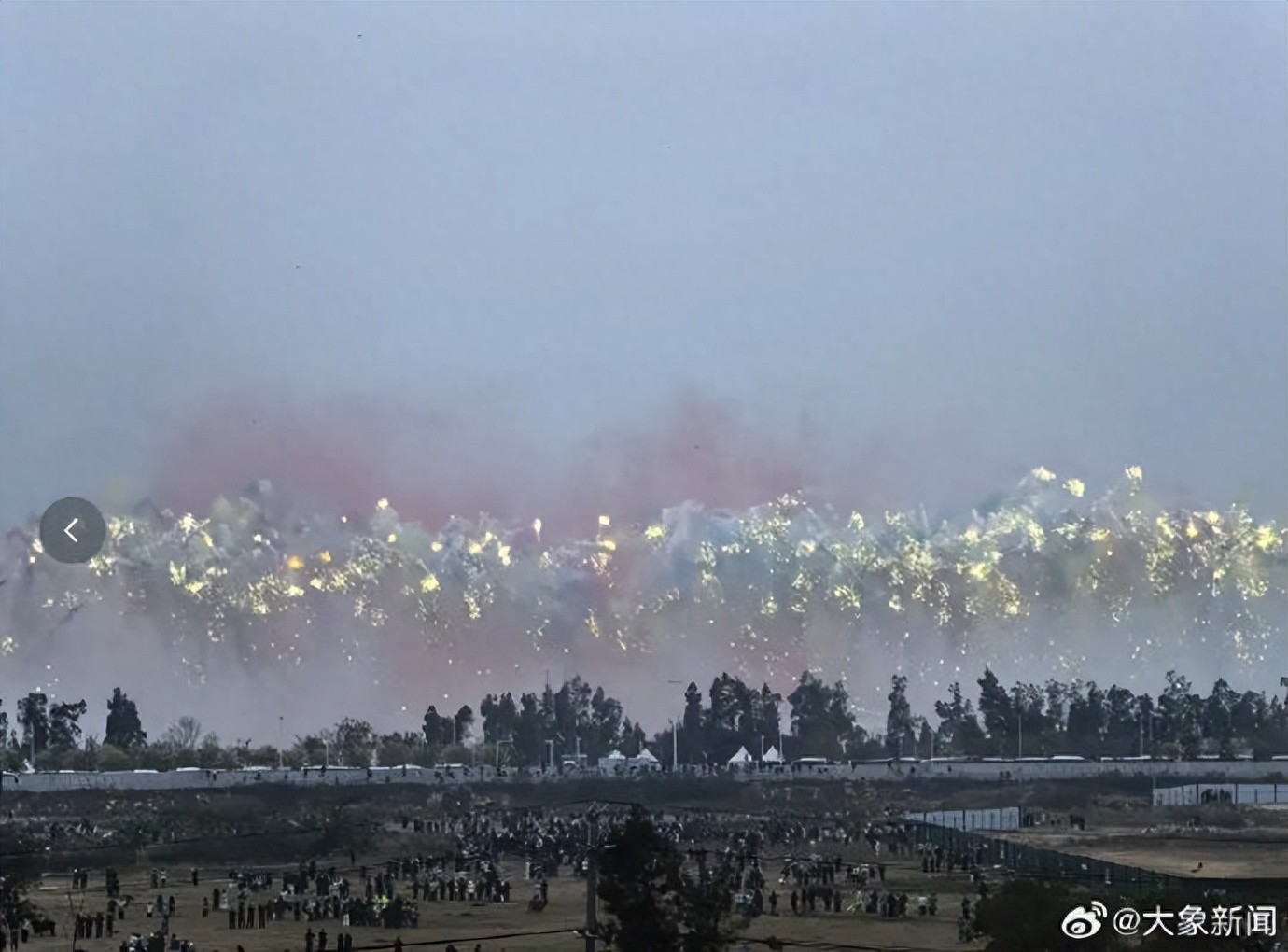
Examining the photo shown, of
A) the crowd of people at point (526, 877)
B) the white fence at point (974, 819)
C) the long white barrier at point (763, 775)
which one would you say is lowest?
the crowd of people at point (526, 877)

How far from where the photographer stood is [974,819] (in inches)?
5728

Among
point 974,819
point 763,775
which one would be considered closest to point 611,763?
point 763,775

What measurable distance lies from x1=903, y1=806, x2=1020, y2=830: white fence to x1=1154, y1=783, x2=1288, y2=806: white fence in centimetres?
1229

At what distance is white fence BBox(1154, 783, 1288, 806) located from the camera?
156 m

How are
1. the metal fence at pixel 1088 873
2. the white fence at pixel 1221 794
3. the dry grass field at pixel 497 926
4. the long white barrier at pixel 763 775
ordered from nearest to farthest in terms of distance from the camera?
the metal fence at pixel 1088 873
the dry grass field at pixel 497 926
the long white barrier at pixel 763 775
the white fence at pixel 1221 794

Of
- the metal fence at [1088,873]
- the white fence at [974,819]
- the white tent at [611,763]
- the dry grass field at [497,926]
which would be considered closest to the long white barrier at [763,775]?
the white tent at [611,763]

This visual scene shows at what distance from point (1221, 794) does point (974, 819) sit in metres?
25.1

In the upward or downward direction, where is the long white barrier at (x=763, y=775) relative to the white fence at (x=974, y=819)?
upward

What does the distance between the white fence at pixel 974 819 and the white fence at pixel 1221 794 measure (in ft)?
40.3

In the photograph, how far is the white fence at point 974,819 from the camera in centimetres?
13725

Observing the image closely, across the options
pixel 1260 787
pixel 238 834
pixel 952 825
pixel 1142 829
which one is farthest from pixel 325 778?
pixel 1260 787

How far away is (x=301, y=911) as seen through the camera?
8969 centimetres

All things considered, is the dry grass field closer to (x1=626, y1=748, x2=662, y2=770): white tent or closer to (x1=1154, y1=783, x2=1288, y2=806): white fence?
(x1=1154, y1=783, x2=1288, y2=806): white fence

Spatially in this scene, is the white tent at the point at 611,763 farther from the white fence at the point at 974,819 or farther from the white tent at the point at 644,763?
the white fence at the point at 974,819
